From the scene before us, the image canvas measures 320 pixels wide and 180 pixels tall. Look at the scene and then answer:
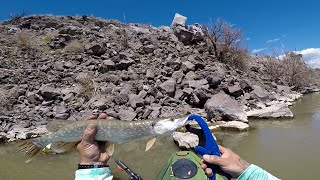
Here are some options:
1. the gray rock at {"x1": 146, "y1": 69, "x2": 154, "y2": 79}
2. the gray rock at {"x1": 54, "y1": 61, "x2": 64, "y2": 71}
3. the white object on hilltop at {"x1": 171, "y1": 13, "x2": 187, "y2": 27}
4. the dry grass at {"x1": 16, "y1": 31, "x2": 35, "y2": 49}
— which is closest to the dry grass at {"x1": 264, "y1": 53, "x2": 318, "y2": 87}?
the white object on hilltop at {"x1": 171, "y1": 13, "x2": 187, "y2": 27}

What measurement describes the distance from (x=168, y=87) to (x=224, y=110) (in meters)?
2.81

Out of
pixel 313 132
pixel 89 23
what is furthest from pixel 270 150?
pixel 89 23

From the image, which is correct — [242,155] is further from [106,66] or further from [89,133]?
[106,66]

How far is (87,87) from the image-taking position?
1337cm

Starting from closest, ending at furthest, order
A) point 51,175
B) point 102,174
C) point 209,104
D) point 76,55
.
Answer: point 102,174, point 51,175, point 209,104, point 76,55

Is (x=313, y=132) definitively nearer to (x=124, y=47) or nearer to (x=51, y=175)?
(x=51, y=175)

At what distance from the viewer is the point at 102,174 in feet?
11.2

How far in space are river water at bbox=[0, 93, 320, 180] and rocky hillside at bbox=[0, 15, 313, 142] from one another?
126cm

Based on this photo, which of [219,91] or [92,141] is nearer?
[92,141]

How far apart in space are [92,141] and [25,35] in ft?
49.9

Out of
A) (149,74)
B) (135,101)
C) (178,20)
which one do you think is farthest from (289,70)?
(135,101)

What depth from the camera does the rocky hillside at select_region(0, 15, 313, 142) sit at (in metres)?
11.9

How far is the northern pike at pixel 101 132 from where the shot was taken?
326cm

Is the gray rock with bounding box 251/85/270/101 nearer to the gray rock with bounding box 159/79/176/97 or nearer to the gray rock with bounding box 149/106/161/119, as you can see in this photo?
the gray rock with bounding box 159/79/176/97
